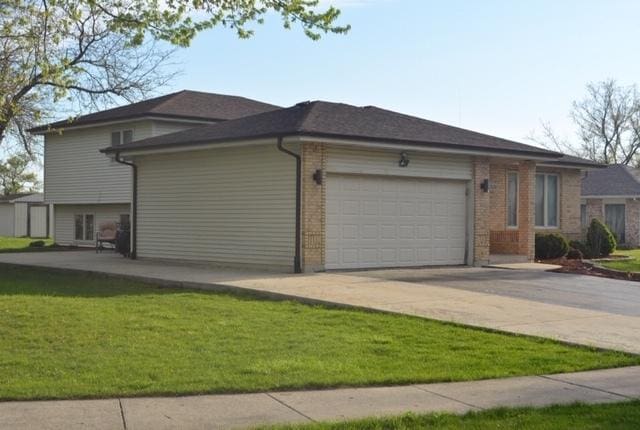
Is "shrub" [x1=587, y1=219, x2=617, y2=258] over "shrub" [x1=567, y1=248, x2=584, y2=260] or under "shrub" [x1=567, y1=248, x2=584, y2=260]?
over

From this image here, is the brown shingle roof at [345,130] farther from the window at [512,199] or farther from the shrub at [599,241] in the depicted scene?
the shrub at [599,241]

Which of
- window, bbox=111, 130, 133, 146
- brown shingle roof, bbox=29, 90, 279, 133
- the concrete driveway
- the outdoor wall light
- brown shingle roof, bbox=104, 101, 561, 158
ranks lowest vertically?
the concrete driveway

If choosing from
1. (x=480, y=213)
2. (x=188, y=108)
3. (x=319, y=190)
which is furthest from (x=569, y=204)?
(x=188, y=108)

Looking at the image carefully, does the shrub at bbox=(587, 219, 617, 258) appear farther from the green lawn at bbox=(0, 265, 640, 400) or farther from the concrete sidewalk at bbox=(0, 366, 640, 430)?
the concrete sidewalk at bbox=(0, 366, 640, 430)

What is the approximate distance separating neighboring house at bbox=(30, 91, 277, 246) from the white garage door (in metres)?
11.5

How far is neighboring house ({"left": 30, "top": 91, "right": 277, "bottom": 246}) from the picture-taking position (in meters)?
28.4

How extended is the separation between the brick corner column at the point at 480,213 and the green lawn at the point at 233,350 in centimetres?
908

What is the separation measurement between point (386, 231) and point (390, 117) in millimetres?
3571

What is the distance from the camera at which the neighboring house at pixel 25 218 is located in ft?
173

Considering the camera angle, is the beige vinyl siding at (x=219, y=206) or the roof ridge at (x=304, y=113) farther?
the beige vinyl siding at (x=219, y=206)

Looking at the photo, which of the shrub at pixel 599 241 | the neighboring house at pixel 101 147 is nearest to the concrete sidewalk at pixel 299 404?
the shrub at pixel 599 241

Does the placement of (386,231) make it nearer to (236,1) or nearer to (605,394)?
(236,1)

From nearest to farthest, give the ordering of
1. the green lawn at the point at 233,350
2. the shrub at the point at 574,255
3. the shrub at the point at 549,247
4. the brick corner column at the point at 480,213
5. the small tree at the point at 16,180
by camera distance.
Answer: the green lawn at the point at 233,350
the brick corner column at the point at 480,213
the shrub at the point at 549,247
the shrub at the point at 574,255
the small tree at the point at 16,180

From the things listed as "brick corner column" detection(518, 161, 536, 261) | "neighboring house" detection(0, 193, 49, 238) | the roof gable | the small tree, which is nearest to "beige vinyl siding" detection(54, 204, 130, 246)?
"brick corner column" detection(518, 161, 536, 261)
